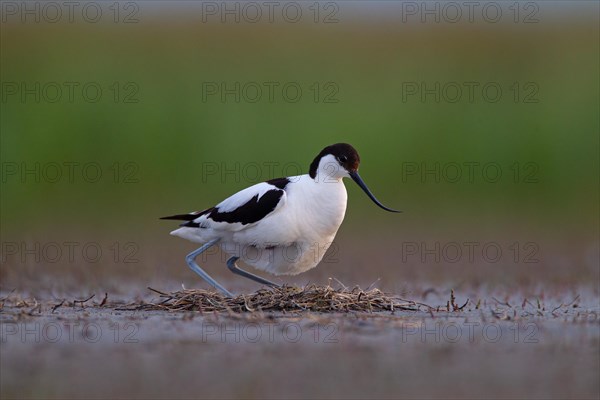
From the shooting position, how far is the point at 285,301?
9.20 m

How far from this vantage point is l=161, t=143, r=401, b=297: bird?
31.2ft

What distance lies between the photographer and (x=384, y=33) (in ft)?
70.8

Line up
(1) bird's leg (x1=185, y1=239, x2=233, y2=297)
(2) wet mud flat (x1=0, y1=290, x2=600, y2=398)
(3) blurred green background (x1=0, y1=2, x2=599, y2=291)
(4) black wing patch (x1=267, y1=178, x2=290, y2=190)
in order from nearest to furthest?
(2) wet mud flat (x1=0, y1=290, x2=600, y2=398) < (4) black wing patch (x1=267, y1=178, x2=290, y2=190) < (1) bird's leg (x1=185, y1=239, x2=233, y2=297) < (3) blurred green background (x1=0, y1=2, x2=599, y2=291)

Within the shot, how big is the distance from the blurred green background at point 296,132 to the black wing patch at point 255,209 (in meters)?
5.95

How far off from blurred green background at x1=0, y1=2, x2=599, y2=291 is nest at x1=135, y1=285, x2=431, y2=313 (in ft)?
20.1

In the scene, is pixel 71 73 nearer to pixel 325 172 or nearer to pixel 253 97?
pixel 253 97

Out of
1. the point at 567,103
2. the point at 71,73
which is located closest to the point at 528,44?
the point at 567,103

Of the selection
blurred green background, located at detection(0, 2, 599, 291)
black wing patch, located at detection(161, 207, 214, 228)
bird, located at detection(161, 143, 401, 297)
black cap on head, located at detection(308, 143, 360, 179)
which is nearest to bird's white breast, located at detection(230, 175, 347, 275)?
bird, located at detection(161, 143, 401, 297)

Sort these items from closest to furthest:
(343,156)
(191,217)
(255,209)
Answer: (255,209) → (343,156) → (191,217)

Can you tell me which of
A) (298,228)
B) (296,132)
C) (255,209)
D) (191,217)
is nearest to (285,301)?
(298,228)

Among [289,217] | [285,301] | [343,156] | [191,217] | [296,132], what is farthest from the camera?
[296,132]

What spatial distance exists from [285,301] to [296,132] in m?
8.93

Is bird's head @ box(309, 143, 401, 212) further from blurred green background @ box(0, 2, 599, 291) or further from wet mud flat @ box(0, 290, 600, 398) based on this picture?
blurred green background @ box(0, 2, 599, 291)

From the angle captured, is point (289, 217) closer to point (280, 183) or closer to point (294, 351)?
point (280, 183)
